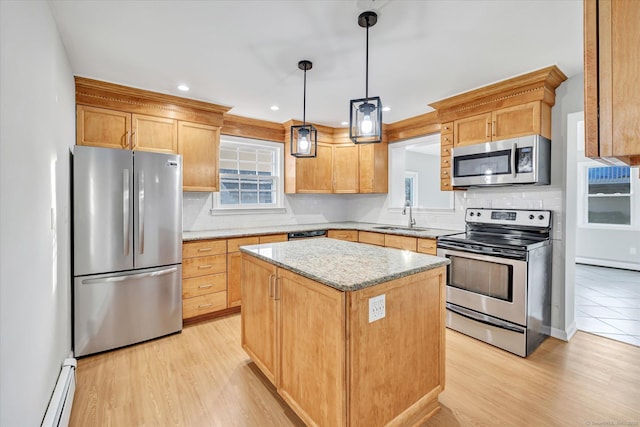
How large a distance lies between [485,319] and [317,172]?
2929 mm

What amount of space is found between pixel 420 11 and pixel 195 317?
3439 millimetres

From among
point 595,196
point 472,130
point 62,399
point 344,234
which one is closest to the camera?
point 62,399

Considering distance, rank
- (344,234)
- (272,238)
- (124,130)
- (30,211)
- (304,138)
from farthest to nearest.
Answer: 1. (344,234)
2. (272,238)
3. (124,130)
4. (304,138)
5. (30,211)

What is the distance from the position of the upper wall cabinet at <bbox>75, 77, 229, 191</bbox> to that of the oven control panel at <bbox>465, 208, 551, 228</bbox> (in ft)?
10.3

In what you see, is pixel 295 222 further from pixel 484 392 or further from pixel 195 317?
pixel 484 392

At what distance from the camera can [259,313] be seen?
2.21 meters

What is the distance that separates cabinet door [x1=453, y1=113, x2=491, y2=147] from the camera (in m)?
3.14

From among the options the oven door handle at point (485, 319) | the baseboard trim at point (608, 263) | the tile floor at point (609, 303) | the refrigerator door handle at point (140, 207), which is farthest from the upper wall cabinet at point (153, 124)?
the baseboard trim at point (608, 263)

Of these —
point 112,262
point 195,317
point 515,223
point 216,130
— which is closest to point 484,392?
point 515,223

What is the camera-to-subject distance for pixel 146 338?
9.49ft

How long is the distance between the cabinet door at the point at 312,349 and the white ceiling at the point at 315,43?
1658 millimetres

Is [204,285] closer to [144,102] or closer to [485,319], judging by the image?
[144,102]

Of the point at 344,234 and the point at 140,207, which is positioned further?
the point at 344,234

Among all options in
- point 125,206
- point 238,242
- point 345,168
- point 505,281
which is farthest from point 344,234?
point 125,206
